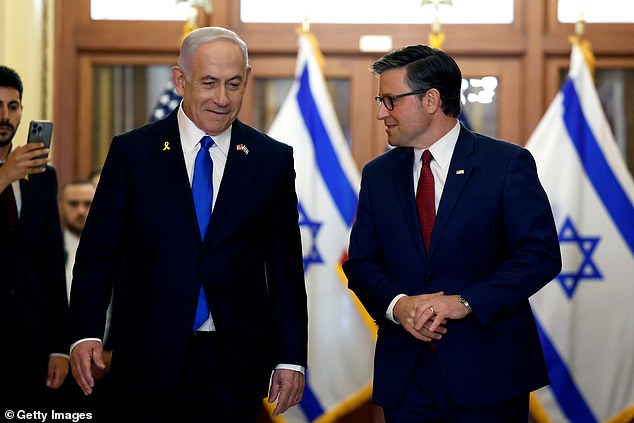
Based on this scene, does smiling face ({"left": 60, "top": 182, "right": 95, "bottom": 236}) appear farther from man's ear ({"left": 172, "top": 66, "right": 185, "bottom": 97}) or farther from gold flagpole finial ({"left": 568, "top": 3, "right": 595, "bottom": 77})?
gold flagpole finial ({"left": 568, "top": 3, "right": 595, "bottom": 77})

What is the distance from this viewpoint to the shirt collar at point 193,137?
2922 mm

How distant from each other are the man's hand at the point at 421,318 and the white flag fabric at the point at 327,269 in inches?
98.5

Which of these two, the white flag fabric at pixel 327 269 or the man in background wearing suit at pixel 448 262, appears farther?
the white flag fabric at pixel 327 269

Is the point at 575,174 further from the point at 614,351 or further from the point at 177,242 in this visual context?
the point at 177,242

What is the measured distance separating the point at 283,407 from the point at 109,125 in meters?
3.68

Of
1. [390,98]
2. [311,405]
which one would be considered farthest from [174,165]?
[311,405]

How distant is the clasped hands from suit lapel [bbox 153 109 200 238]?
2.15 feet

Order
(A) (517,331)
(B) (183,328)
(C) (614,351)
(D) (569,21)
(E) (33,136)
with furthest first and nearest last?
(D) (569,21) → (C) (614,351) → (E) (33,136) → (A) (517,331) → (B) (183,328)

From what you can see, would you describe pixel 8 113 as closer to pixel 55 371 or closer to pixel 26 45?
pixel 55 371

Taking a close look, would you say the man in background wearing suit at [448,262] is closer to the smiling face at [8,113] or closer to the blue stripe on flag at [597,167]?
the smiling face at [8,113]

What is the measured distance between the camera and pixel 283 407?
2871 millimetres

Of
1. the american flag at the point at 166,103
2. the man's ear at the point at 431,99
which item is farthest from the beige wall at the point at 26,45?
the man's ear at the point at 431,99

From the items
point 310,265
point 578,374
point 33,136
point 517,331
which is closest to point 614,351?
point 578,374

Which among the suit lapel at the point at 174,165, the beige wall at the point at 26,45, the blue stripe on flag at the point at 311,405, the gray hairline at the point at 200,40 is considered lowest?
the blue stripe on flag at the point at 311,405
